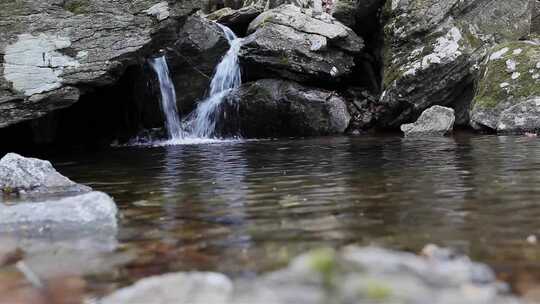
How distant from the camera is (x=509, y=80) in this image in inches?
677

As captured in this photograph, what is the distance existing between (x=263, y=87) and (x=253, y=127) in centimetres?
150

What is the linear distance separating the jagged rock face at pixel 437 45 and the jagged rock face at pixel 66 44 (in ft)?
28.4

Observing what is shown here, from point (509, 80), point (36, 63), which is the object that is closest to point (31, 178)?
point (36, 63)

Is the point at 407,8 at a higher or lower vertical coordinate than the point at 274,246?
higher

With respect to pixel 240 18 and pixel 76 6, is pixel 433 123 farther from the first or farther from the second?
pixel 76 6

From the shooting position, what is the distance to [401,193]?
7.04m

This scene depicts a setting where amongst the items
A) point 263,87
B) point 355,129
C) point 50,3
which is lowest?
point 355,129

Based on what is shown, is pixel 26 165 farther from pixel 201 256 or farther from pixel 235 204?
pixel 201 256

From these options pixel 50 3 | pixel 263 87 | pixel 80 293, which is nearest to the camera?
pixel 80 293

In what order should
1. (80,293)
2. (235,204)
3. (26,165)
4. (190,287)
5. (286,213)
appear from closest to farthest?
(190,287) → (80,293) → (286,213) → (235,204) → (26,165)

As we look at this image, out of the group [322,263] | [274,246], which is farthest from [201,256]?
[322,263]

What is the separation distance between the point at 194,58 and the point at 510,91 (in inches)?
417

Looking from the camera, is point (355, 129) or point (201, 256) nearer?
point (201, 256)

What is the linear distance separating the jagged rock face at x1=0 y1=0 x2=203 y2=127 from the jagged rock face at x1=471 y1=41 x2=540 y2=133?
9.30 meters
